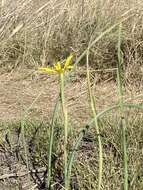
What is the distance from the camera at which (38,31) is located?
432 centimetres

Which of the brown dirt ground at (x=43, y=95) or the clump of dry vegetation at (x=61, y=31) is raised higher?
the clump of dry vegetation at (x=61, y=31)

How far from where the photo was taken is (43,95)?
12.7 ft

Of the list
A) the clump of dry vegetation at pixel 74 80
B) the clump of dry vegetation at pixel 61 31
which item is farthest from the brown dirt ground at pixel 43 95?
the clump of dry vegetation at pixel 61 31

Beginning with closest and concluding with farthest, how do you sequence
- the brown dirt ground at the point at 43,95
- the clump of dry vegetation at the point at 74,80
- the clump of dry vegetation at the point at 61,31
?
the clump of dry vegetation at the point at 74,80 < the brown dirt ground at the point at 43,95 < the clump of dry vegetation at the point at 61,31

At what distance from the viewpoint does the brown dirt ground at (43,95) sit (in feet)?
11.4

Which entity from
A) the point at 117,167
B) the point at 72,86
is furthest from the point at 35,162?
the point at 72,86

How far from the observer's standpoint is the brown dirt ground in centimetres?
346

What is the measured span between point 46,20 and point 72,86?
2.26 ft

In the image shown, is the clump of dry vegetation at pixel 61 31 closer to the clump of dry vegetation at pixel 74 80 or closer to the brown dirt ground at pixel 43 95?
the clump of dry vegetation at pixel 74 80

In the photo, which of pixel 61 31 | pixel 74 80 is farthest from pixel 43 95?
pixel 61 31

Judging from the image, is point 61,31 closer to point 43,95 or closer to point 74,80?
point 74,80

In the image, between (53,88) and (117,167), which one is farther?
(53,88)

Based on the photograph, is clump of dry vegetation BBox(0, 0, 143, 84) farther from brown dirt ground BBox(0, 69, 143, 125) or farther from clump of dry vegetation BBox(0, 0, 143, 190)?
brown dirt ground BBox(0, 69, 143, 125)

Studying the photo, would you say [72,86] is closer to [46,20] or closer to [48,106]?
[48,106]
